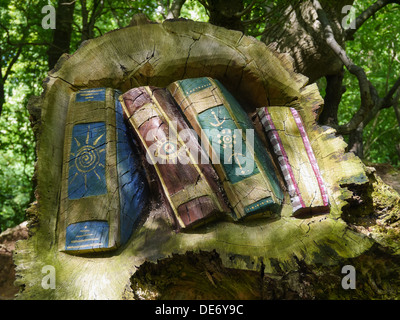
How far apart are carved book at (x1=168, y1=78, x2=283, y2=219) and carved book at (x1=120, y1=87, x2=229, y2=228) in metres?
0.07

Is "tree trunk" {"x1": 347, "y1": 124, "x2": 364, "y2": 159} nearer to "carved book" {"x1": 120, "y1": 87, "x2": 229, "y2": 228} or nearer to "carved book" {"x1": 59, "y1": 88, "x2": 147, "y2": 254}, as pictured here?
"carved book" {"x1": 120, "y1": 87, "x2": 229, "y2": 228}

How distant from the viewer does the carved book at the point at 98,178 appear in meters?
2.11

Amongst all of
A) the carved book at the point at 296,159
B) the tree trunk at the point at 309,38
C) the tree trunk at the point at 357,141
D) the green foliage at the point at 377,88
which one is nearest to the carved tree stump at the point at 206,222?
the carved book at the point at 296,159

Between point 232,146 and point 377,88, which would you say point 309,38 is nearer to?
point 232,146

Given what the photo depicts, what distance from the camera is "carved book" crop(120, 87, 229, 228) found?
212 cm

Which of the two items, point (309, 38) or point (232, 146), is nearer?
point (232, 146)

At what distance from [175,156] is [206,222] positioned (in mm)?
422

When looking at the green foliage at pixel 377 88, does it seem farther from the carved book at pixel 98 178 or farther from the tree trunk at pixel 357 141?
the carved book at pixel 98 178

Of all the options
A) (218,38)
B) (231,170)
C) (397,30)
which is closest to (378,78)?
(397,30)

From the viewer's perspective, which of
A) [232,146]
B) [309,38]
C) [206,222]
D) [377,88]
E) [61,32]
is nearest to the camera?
[206,222]

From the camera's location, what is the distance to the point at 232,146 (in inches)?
89.6

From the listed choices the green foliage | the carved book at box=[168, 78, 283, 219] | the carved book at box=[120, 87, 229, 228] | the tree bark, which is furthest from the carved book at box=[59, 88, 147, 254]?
the green foliage

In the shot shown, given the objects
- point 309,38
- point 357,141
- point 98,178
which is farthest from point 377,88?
point 98,178
